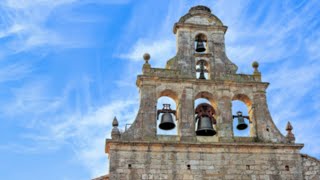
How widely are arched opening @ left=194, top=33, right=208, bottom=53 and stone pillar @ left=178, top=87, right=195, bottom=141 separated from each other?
2051 millimetres

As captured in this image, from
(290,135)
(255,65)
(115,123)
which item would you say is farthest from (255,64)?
(115,123)

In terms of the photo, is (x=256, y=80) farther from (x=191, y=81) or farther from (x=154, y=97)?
(x=154, y=97)

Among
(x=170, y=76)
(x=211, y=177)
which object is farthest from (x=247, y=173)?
(x=170, y=76)

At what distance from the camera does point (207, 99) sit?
20734 millimetres

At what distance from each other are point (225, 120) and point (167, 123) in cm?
210

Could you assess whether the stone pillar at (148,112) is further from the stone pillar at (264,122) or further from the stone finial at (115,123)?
the stone pillar at (264,122)

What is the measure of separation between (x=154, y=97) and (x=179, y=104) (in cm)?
95

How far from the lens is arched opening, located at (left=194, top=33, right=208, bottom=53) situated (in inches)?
849

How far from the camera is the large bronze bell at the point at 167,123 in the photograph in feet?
65.3

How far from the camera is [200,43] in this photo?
2167 cm

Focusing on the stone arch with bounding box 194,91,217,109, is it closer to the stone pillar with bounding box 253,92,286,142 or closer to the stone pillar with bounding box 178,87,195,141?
the stone pillar with bounding box 178,87,195,141

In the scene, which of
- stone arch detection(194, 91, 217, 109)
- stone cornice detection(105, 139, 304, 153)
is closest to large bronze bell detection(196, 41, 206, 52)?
stone arch detection(194, 91, 217, 109)

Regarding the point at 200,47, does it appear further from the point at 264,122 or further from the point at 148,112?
the point at 264,122

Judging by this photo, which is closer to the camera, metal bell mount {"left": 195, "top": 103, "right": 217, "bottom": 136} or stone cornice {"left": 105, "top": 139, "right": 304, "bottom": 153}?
stone cornice {"left": 105, "top": 139, "right": 304, "bottom": 153}
